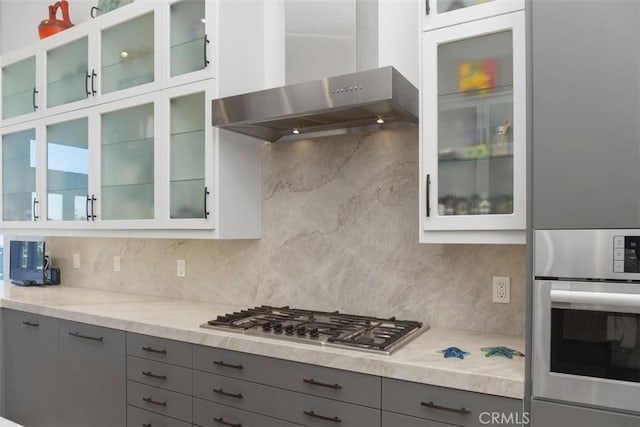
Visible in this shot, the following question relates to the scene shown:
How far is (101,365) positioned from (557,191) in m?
2.35

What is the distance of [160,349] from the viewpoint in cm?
223

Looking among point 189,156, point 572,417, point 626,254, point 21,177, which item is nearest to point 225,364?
point 189,156

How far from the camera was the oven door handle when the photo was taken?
1289mm

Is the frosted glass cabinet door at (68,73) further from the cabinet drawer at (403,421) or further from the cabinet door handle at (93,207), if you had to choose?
the cabinet drawer at (403,421)

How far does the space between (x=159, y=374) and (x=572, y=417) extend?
5.75 feet

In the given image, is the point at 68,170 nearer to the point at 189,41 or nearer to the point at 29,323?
the point at 29,323

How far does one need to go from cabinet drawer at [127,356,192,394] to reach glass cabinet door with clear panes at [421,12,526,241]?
1309mm

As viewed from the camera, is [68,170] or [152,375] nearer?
[152,375]

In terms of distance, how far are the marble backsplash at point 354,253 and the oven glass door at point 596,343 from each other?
22.6 inches

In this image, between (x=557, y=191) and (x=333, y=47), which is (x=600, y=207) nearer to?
(x=557, y=191)

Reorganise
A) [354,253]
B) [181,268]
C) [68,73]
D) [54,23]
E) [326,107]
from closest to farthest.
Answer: [326,107], [354,253], [181,268], [68,73], [54,23]

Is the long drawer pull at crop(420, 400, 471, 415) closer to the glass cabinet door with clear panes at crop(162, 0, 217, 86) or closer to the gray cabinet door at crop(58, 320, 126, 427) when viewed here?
the gray cabinet door at crop(58, 320, 126, 427)

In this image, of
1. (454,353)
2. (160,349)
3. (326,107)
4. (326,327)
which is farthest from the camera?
(160,349)

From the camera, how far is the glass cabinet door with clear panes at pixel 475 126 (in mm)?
1675
